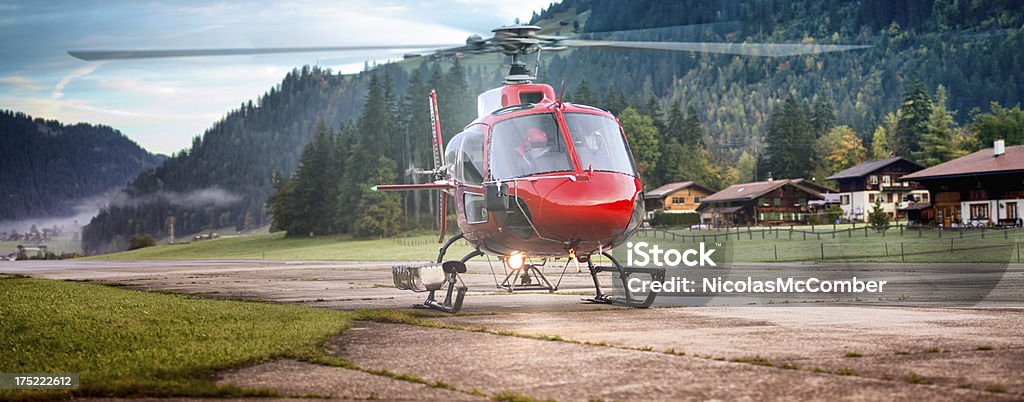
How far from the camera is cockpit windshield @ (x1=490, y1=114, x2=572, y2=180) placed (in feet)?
46.3

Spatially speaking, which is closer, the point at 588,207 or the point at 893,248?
the point at 588,207

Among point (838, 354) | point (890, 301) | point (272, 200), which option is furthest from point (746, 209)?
point (838, 354)

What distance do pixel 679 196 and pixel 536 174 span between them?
345ft

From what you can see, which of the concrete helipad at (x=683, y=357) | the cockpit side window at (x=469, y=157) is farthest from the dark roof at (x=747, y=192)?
the concrete helipad at (x=683, y=357)

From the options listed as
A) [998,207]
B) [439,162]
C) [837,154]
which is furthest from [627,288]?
[837,154]

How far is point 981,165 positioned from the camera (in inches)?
2948

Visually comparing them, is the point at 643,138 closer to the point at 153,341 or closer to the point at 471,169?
the point at 471,169

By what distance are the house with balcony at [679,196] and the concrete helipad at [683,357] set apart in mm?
102076

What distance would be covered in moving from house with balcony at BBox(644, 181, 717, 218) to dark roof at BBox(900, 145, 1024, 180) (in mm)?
39322

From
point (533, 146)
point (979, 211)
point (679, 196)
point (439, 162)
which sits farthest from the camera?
point (679, 196)

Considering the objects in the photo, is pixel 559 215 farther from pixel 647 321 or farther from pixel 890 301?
pixel 890 301

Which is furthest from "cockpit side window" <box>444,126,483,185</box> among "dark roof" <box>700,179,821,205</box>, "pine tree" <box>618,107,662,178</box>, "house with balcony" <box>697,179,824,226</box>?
"pine tree" <box>618,107,662,178</box>

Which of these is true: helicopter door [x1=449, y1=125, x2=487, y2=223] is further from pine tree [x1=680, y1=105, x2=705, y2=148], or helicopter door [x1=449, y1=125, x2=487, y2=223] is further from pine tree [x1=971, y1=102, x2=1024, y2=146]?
pine tree [x1=680, y1=105, x2=705, y2=148]

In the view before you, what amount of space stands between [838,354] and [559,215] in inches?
221
